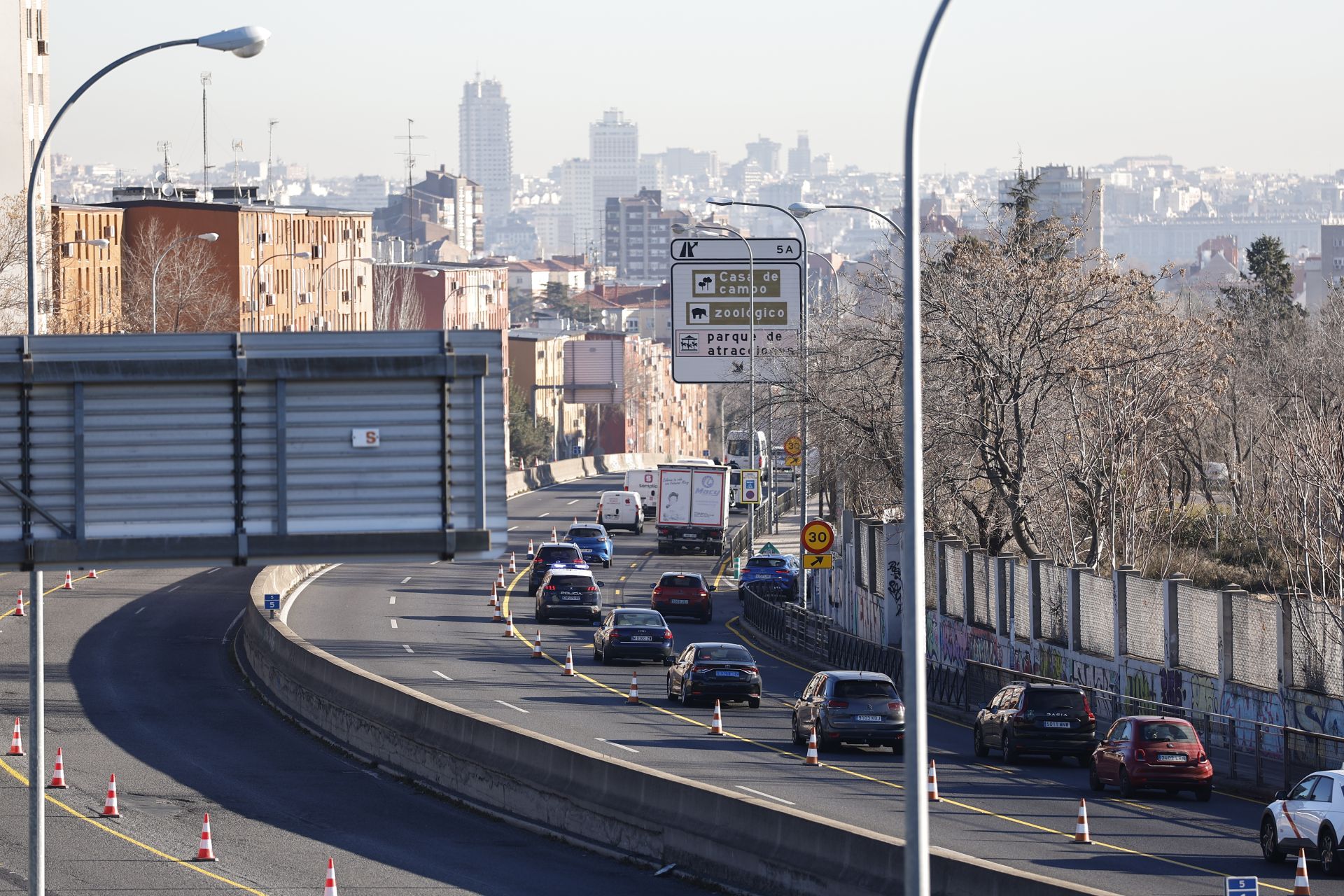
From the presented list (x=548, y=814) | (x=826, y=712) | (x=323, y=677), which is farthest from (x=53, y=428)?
(x=323, y=677)

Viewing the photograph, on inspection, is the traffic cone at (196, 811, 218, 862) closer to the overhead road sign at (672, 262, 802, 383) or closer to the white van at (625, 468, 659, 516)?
the overhead road sign at (672, 262, 802, 383)

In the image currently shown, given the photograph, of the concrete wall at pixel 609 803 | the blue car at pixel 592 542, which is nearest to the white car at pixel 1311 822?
the concrete wall at pixel 609 803

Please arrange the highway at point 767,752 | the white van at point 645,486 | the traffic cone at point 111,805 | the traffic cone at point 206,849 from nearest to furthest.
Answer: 1. the highway at point 767,752
2. the traffic cone at point 206,849
3. the traffic cone at point 111,805
4. the white van at point 645,486

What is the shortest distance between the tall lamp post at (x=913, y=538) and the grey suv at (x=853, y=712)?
60.6ft

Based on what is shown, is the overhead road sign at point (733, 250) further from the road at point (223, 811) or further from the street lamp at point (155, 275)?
the road at point (223, 811)

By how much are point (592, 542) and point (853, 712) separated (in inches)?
1451

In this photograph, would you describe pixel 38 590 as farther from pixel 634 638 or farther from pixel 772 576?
pixel 772 576

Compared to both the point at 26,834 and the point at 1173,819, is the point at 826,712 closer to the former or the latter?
the point at 1173,819

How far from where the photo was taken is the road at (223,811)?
22.7 m

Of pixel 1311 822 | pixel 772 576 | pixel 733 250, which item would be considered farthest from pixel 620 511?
pixel 1311 822

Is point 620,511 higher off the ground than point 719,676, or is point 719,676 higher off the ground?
point 620,511

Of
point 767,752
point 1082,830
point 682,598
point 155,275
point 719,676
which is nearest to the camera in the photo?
Result: point 1082,830

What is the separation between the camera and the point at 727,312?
50.3m

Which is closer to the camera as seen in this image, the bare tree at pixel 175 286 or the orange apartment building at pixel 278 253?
the bare tree at pixel 175 286
